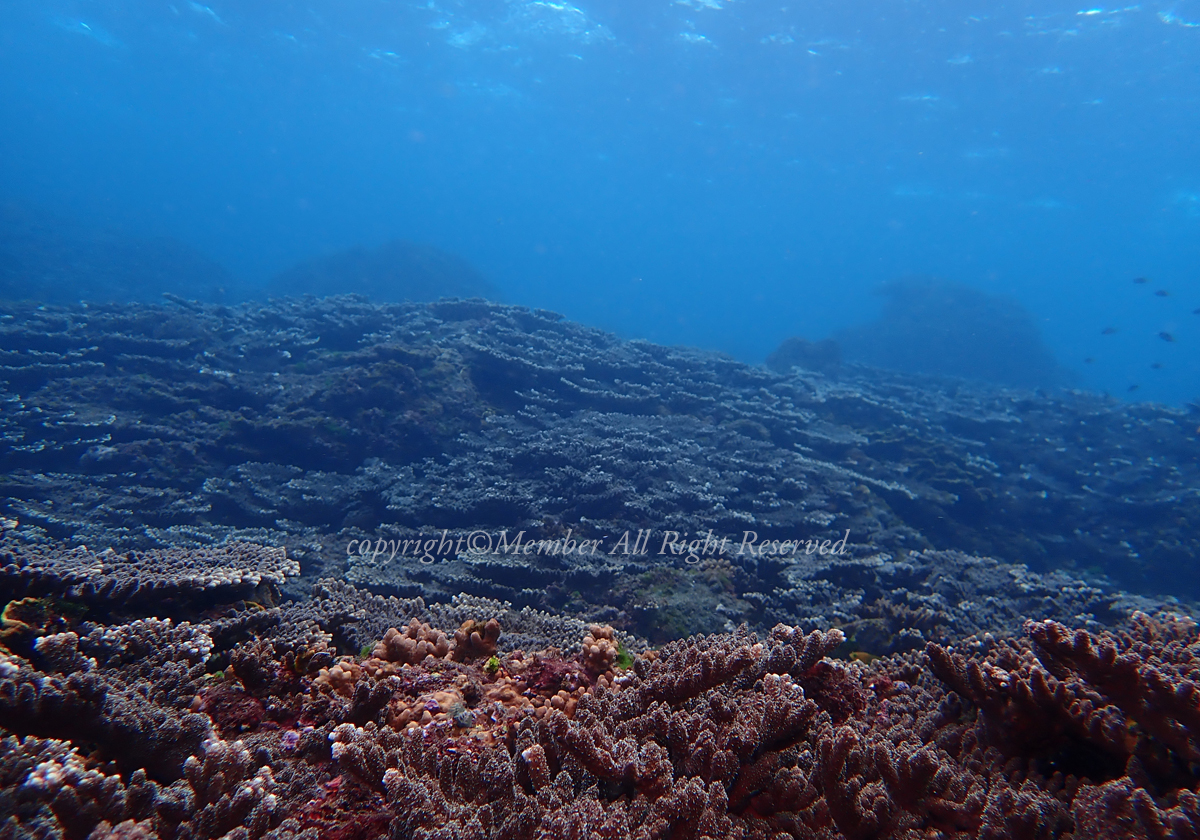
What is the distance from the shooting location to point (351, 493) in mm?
8797

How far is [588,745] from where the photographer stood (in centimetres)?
188

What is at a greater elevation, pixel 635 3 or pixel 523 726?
Answer: pixel 635 3

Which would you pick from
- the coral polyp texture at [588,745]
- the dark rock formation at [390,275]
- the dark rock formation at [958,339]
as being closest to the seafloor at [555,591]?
the coral polyp texture at [588,745]

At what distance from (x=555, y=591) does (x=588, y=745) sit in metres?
4.96

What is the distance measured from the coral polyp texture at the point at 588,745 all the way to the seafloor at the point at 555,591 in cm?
1

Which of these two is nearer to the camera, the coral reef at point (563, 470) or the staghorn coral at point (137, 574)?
the staghorn coral at point (137, 574)

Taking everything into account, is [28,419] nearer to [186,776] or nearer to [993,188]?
[186,776]

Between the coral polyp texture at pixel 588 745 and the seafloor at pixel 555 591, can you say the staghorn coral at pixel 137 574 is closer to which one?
the seafloor at pixel 555 591

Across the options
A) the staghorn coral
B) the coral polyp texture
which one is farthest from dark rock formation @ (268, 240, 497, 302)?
the coral polyp texture

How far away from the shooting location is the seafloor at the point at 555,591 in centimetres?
186

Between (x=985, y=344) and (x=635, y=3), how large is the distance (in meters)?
28.7

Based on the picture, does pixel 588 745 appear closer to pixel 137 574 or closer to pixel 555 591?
pixel 137 574

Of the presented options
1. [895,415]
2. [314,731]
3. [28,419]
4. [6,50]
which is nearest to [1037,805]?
[314,731]

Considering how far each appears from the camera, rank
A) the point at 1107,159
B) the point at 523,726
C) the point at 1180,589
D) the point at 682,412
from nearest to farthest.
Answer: the point at 523,726, the point at 1180,589, the point at 682,412, the point at 1107,159
